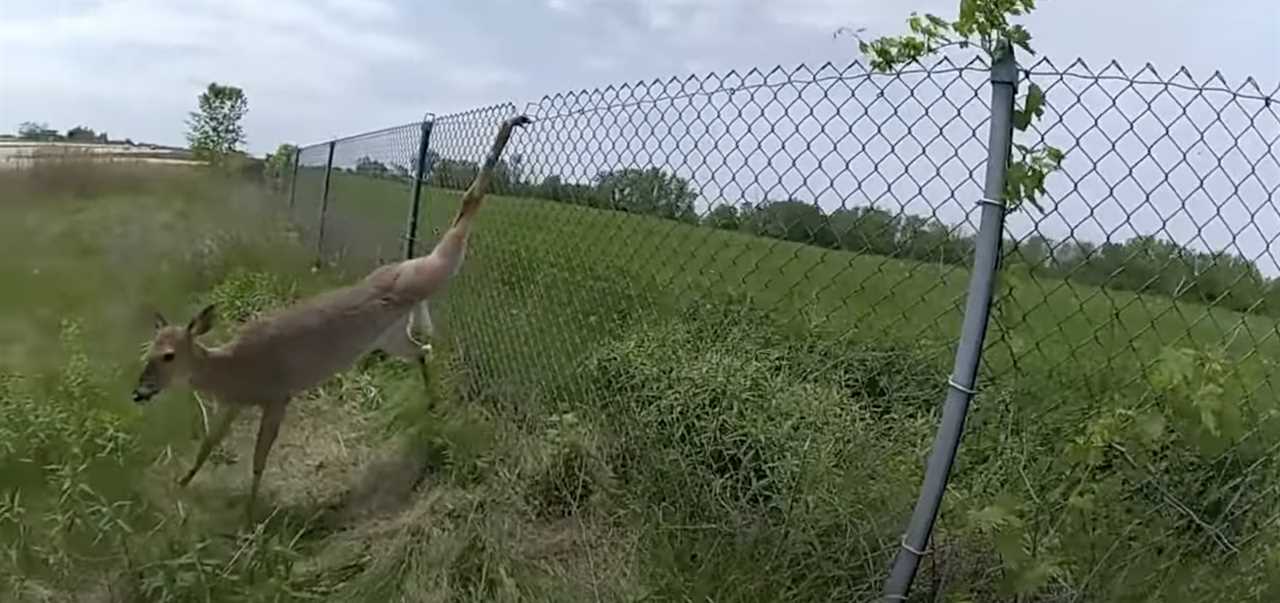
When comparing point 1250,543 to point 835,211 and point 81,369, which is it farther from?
point 81,369

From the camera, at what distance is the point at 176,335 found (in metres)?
4.00

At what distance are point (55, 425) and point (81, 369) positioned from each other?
0.75 meters

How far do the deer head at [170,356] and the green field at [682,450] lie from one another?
393mm

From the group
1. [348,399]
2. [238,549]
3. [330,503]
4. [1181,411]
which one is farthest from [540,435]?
[1181,411]

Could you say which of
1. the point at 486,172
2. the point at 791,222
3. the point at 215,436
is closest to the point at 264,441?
the point at 215,436

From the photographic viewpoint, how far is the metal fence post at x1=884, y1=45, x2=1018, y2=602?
2.38 meters

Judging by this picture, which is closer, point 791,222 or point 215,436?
point 791,222

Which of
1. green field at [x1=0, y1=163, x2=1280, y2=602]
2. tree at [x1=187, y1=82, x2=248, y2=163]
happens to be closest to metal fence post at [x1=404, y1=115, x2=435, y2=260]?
green field at [x1=0, y1=163, x2=1280, y2=602]

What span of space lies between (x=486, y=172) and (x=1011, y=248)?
2630mm

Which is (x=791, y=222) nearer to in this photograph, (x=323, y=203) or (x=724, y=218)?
(x=724, y=218)

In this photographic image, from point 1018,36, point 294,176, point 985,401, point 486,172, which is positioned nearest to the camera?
point 1018,36

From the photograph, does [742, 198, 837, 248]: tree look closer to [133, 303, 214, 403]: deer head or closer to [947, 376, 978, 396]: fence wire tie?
[947, 376, 978, 396]: fence wire tie

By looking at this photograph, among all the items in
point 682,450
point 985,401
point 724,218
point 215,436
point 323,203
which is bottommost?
point 215,436

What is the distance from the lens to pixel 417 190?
6203mm
